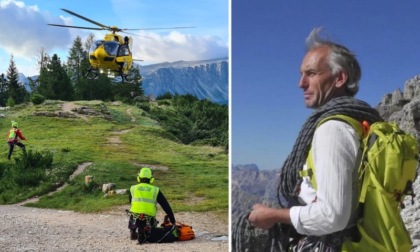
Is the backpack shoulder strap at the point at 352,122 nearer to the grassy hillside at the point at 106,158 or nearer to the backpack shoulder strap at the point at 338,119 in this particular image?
the backpack shoulder strap at the point at 338,119

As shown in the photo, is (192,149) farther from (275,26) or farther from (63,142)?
(275,26)

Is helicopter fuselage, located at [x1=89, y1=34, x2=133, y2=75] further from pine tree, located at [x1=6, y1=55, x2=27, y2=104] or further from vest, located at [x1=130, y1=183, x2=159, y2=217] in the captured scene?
vest, located at [x1=130, y1=183, x2=159, y2=217]

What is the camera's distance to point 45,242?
21.5 feet

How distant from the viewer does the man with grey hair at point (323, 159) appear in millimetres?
2934

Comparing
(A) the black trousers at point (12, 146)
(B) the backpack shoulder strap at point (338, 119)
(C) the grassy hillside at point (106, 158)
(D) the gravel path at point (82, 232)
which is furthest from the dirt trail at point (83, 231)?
(B) the backpack shoulder strap at point (338, 119)

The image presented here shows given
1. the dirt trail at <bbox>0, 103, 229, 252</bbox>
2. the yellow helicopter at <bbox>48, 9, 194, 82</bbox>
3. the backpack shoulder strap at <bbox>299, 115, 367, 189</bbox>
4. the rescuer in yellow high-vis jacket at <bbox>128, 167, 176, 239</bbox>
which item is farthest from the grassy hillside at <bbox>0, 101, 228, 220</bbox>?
the backpack shoulder strap at <bbox>299, 115, 367, 189</bbox>

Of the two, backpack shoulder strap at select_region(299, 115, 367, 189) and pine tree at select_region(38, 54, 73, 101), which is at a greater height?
pine tree at select_region(38, 54, 73, 101)

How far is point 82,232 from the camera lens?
7.32 meters

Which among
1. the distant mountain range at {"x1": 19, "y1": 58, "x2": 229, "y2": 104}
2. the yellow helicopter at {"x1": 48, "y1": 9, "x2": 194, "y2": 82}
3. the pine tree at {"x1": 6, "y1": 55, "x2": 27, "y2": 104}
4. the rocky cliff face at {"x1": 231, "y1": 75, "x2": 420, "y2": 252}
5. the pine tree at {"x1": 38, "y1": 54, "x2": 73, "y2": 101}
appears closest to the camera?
the rocky cliff face at {"x1": 231, "y1": 75, "x2": 420, "y2": 252}

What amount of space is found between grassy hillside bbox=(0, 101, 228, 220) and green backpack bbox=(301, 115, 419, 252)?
5808mm

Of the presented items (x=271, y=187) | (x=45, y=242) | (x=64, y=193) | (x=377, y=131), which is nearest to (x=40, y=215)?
(x=64, y=193)

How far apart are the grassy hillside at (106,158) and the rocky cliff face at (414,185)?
17.5ft

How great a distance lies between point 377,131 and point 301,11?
0.80m

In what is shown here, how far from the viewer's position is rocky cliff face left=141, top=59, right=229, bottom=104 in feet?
31.8
